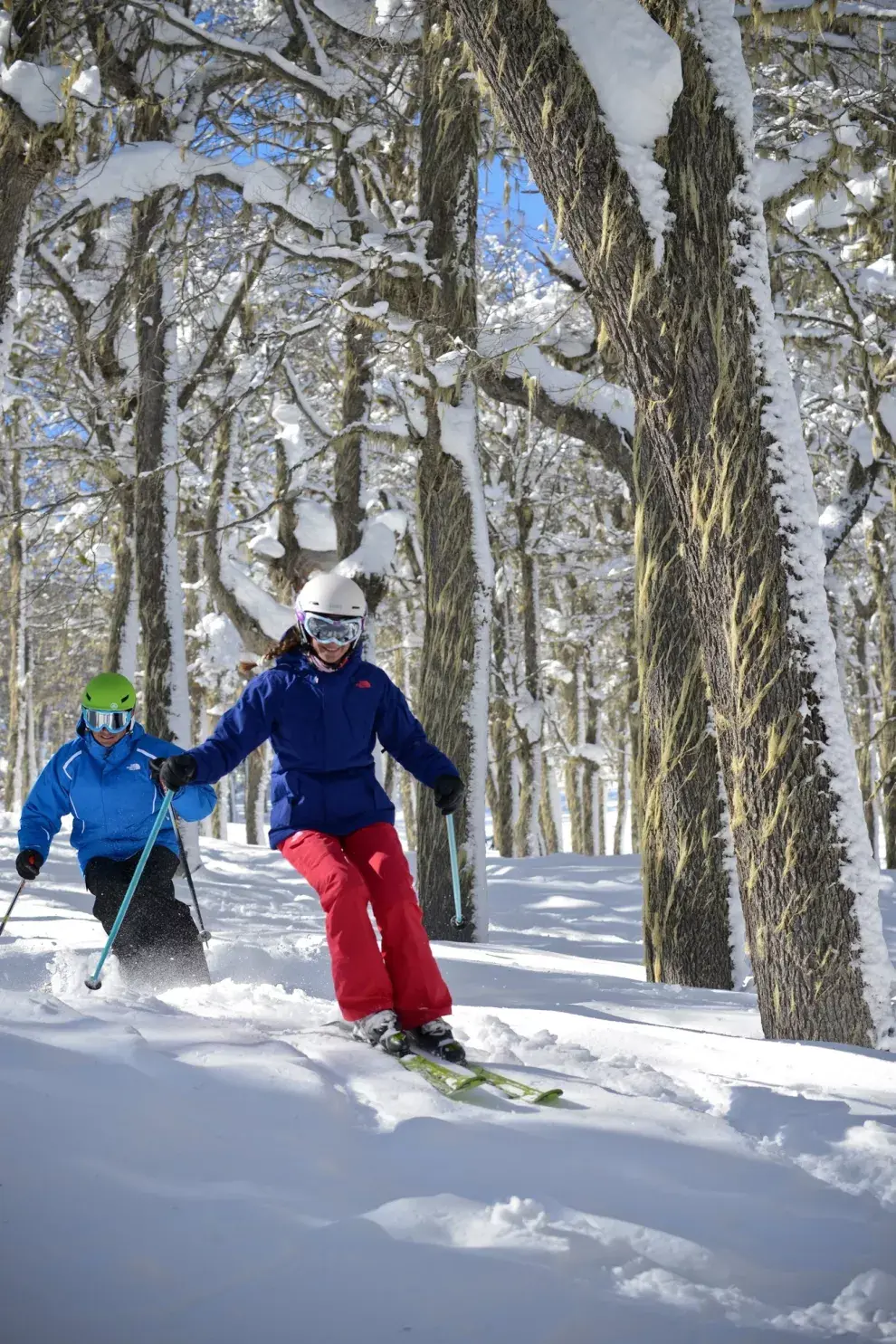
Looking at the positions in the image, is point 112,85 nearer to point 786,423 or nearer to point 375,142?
point 375,142

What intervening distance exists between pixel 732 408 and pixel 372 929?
89.5 inches

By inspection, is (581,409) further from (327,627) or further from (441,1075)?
(441,1075)

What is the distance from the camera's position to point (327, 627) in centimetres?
414

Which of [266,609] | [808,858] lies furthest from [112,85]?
[808,858]

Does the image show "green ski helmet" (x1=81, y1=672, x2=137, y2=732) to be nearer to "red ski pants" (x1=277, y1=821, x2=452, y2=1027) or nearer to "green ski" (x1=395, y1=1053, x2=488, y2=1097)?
"red ski pants" (x1=277, y1=821, x2=452, y2=1027)

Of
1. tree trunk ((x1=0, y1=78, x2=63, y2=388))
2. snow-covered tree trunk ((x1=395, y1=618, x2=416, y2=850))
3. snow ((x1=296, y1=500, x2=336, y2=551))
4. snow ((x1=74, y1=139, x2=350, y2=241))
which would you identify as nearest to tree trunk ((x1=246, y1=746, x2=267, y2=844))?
snow-covered tree trunk ((x1=395, y1=618, x2=416, y2=850))

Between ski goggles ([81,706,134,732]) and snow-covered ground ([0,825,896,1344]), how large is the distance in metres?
1.49

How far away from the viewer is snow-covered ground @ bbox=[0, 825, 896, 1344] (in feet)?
6.49

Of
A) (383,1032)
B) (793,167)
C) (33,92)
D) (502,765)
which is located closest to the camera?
(383,1032)

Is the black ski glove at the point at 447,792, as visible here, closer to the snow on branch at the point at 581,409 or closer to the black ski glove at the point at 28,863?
the black ski glove at the point at 28,863

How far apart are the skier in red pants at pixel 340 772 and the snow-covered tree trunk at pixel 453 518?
3374 millimetres

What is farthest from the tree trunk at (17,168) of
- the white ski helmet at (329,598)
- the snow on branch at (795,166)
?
the snow on branch at (795,166)

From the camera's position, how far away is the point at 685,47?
3.84 metres

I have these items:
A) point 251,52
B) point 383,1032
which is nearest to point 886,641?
point 251,52
